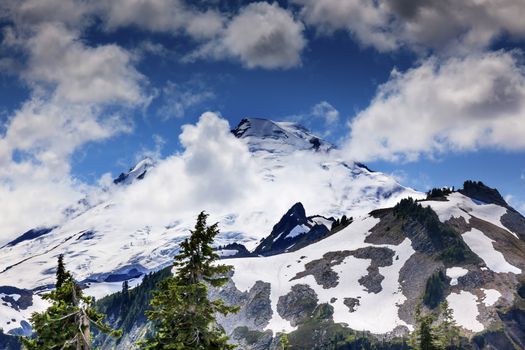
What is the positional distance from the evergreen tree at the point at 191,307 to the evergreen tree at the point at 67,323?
2.45 m

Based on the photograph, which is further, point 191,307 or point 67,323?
point 191,307

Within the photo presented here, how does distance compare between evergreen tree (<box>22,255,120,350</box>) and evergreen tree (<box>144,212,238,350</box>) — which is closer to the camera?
evergreen tree (<box>22,255,120,350</box>)

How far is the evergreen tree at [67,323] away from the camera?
27.7 m

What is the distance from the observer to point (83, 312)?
90.7 feet

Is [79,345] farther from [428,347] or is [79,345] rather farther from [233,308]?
[428,347]

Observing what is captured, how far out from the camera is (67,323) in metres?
29.8

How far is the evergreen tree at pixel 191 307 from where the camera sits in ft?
98.1

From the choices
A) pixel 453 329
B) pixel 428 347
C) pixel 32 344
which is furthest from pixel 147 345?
pixel 453 329

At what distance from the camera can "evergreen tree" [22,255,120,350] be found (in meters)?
27.7

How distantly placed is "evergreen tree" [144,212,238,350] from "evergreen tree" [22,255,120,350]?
8.04 ft

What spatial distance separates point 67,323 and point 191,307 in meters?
6.09

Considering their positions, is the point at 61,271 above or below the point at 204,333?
above

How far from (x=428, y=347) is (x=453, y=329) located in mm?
139431

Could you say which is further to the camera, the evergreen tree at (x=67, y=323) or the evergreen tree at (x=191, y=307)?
the evergreen tree at (x=191, y=307)
